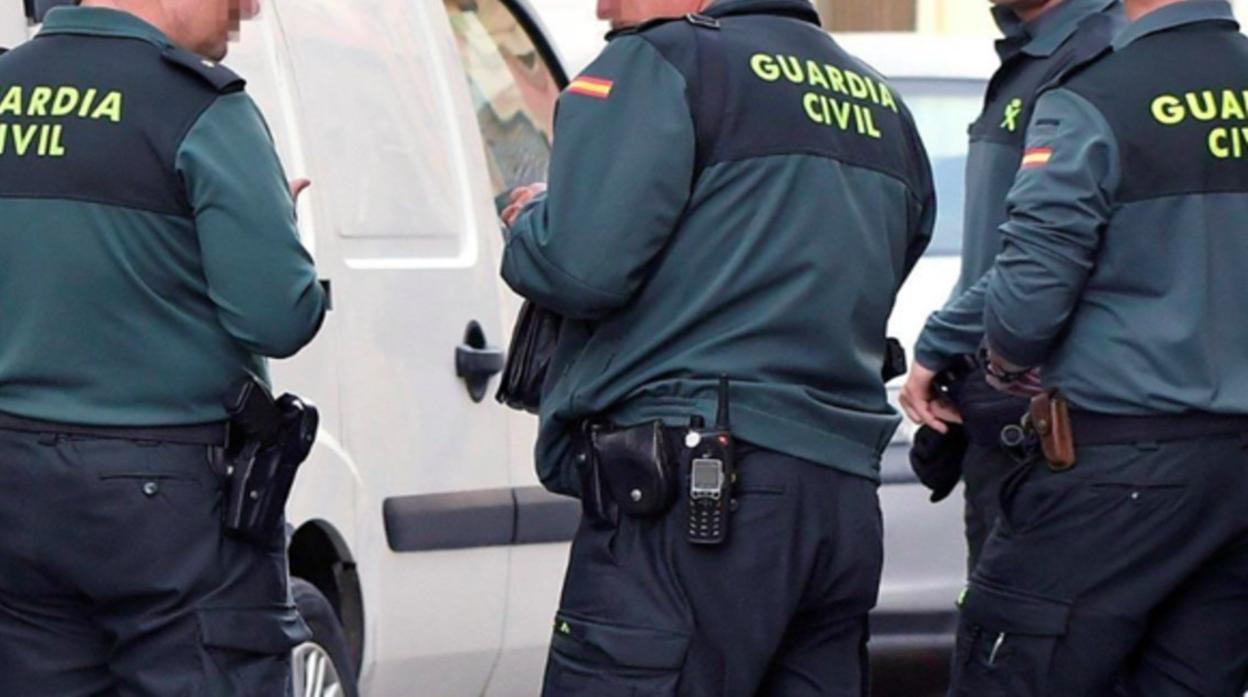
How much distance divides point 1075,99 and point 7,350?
1.78m

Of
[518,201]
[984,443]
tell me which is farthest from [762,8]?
[984,443]

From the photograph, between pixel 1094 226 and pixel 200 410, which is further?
pixel 1094 226

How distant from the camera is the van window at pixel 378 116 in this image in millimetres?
5500

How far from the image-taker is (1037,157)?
4469mm

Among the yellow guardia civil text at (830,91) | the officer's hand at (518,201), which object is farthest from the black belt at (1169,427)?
the officer's hand at (518,201)

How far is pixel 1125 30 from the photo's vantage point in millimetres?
4594

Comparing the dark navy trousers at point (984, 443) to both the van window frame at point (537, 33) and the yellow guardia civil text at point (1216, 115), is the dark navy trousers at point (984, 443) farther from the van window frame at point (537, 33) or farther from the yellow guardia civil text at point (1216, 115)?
the van window frame at point (537, 33)

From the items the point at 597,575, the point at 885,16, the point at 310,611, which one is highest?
the point at 597,575

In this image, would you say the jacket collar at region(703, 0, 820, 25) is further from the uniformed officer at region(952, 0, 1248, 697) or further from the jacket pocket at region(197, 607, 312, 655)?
the jacket pocket at region(197, 607, 312, 655)

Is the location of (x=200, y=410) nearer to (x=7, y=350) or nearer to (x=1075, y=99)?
(x=7, y=350)

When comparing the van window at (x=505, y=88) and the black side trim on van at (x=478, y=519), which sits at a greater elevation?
the van window at (x=505, y=88)

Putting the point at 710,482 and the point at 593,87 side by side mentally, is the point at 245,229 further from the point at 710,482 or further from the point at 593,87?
the point at 710,482

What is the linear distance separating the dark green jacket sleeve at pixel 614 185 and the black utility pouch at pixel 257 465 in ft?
1.41

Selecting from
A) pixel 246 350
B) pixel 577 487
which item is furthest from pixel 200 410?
pixel 577 487
